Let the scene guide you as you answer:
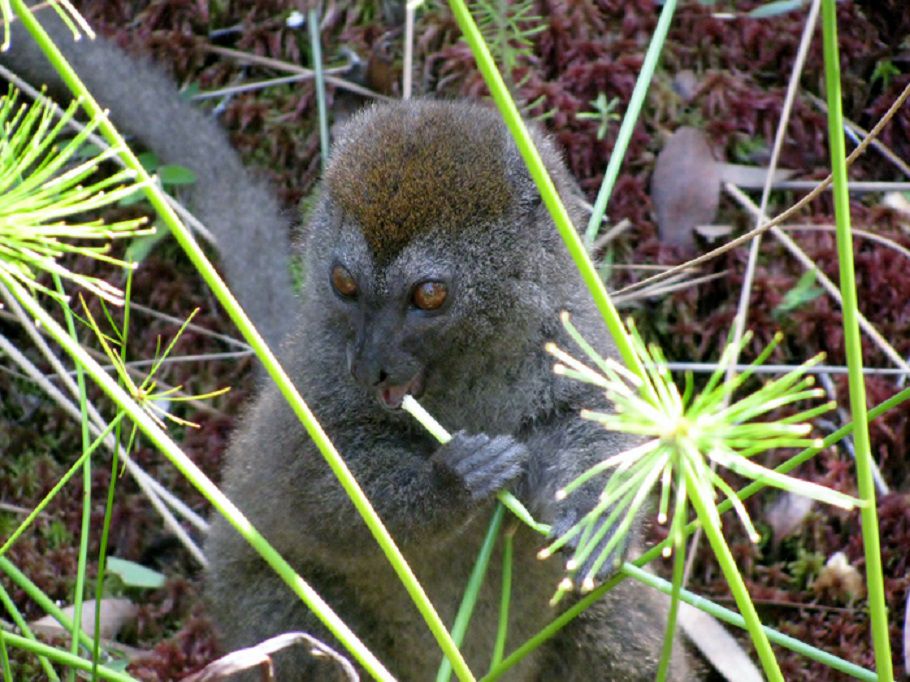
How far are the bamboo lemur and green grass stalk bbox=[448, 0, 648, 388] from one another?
Answer: 119cm

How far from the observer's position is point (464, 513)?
3355mm

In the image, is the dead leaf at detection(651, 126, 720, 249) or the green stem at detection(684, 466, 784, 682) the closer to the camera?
the green stem at detection(684, 466, 784, 682)

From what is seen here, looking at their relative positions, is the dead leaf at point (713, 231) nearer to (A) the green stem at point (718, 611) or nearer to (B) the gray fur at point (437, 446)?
(B) the gray fur at point (437, 446)

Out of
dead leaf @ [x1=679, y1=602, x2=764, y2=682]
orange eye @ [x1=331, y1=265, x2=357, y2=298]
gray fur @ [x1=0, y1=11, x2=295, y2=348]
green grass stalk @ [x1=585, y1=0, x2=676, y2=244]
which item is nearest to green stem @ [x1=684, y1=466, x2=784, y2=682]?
green grass stalk @ [x1=585, y1=0, x2=676, y2=244]

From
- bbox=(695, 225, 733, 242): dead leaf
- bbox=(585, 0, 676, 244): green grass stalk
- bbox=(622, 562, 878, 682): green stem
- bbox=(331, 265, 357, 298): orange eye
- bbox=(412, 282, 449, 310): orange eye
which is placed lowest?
bbox=(695, 225, 733, 242): dead leaf

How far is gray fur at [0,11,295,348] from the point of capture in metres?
4.87

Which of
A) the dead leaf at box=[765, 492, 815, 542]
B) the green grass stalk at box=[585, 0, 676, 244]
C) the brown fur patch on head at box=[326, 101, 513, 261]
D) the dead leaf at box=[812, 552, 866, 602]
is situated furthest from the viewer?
the dead leaf at box=[765, 492, 815, 542]

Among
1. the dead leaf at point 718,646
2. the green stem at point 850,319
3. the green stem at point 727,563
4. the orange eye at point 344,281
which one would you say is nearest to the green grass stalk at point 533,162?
the green stem at point 727,563

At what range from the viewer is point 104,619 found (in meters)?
4.81

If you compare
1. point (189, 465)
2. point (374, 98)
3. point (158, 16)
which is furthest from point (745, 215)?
point (189, 465)

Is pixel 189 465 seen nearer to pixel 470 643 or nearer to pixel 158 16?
pixel 470 643

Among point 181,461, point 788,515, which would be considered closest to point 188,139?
point 788,515

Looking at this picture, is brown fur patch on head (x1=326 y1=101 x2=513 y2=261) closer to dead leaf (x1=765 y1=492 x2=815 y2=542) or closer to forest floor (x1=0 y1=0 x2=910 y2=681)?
forest floor (x1=0 y1=0 x2=910 y2=681)

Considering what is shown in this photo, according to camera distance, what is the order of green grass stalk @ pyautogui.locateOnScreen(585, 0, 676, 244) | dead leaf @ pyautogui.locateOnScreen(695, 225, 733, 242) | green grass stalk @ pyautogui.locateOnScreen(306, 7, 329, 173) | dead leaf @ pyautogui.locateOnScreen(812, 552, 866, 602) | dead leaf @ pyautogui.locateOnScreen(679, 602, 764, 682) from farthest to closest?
green grass stalk @ pyautogui.locateOnScreen(306, 7, 329, 173) → dead leaf @ pyautogui.locateOnScreen(695, 225, 733, 242) → dead leaf @ pyautogui.locateOnScreen(812, 552, 866, 602) → dead leaf @ pyautogui.locateOnScreen(679, 602, 764, 682) → green grass stalk @ pyautogui.locateOnScreen(585, 0, 676, 244)
